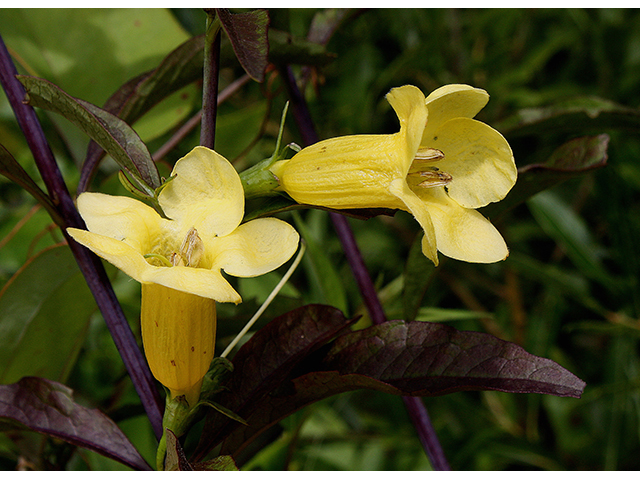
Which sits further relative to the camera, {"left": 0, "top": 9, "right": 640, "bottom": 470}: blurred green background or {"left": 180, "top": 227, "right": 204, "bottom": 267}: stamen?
{"left": 0, "top": 9, "right": 640, "bottom": 470}: blurred green background

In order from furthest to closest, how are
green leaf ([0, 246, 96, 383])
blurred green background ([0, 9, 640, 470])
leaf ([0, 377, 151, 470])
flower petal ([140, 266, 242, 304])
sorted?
blurred green background ([0, 9, 640, 470]), green leaf ([0, 246, 96, 383]), leaf ([0, 377, 151, 470]), flower petal ([140, 266, 242, 304])

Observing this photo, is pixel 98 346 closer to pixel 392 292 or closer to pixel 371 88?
pixel 392 292

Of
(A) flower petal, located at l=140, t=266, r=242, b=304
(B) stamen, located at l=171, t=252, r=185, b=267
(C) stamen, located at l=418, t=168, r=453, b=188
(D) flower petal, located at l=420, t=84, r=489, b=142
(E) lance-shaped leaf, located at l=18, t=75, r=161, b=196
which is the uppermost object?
(E) lance-shaped leaf, located at l=18, t=75, r=161, b=196

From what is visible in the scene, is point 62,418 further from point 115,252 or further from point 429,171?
point 429,171

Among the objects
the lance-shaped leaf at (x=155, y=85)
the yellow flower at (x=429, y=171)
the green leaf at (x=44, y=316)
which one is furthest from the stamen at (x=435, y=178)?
the green leaf at (x=44, y=316)

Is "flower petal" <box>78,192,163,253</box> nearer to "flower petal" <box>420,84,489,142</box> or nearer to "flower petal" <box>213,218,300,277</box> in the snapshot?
"flower petal" <box>213,218,300,277</box>

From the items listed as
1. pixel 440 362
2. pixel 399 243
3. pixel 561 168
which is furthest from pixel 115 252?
→ pixel 399 243

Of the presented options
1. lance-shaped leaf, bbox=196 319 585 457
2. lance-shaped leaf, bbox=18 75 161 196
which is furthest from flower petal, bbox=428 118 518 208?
lance-shaped leaf, bbox=18 75 161 196
